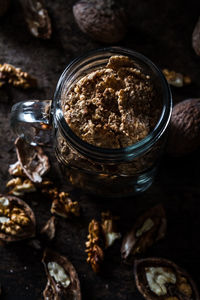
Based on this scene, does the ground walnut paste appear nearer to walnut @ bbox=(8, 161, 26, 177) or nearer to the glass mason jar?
the glass mason jar

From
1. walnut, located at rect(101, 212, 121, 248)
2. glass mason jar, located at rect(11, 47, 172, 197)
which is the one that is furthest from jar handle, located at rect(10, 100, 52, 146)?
walnut, located at rect(101, 212, 121, 248)

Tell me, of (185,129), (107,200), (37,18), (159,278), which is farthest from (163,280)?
(37,18)

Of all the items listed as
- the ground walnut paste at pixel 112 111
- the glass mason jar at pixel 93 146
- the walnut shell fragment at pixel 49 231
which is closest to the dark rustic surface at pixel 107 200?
the walnut shell fragment at pixel 49 231

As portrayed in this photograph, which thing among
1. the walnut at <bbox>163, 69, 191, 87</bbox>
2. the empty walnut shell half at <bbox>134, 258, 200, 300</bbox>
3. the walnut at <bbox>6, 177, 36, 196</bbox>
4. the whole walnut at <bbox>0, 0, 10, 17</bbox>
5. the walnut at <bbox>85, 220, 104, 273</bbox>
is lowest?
the empty walnut shell half at <bbox>134, 258, 200, 300</bbox>

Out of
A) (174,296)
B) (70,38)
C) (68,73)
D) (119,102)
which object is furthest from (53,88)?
(174,296)

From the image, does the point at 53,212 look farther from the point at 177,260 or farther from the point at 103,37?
the point at 103,37

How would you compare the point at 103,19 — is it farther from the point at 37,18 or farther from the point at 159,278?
the point at 159,278

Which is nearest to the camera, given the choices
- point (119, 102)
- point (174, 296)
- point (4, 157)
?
point (119, 102)
